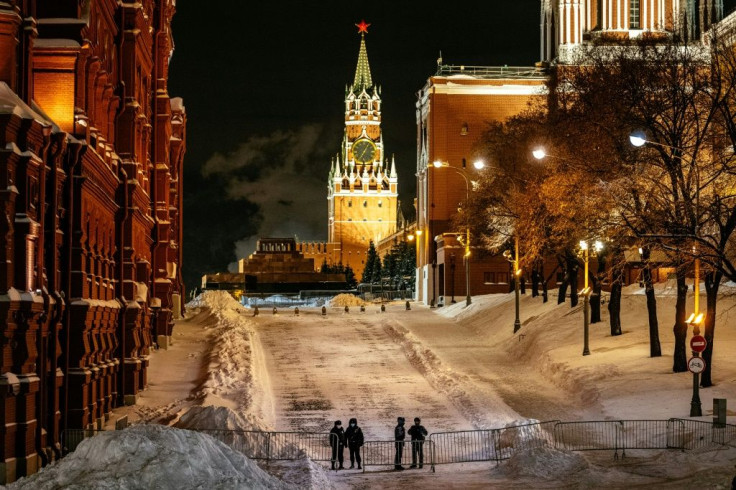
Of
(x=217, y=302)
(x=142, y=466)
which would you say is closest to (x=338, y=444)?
(x=142, y=466)

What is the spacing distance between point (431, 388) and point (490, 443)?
11091 millimetres

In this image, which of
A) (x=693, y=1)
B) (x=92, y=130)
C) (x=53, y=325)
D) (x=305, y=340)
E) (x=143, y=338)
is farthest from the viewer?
(x=693, y=1)

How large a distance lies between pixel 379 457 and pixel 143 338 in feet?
35.6

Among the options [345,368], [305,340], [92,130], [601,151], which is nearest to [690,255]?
[601,151]

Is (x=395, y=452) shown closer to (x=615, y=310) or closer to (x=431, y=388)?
(x=431, y=388)

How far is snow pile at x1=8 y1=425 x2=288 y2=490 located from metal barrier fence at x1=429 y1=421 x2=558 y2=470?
915 cm

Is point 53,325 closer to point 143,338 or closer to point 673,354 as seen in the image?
point 143,338

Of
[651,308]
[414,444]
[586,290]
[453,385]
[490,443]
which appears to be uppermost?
[586,290]

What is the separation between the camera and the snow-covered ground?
21703mm

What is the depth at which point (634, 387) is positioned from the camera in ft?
110

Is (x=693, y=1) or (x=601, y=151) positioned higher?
(x=693, y=1)

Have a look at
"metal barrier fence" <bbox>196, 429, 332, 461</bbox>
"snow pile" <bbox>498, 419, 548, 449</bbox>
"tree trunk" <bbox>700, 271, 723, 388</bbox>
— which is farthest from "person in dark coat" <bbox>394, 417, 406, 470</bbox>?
"tree trunk" <bbox>700, 271, 723, 388</bbox>

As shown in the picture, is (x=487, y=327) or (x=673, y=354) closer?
(x=673, y=354)

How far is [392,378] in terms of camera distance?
40.8 metres
